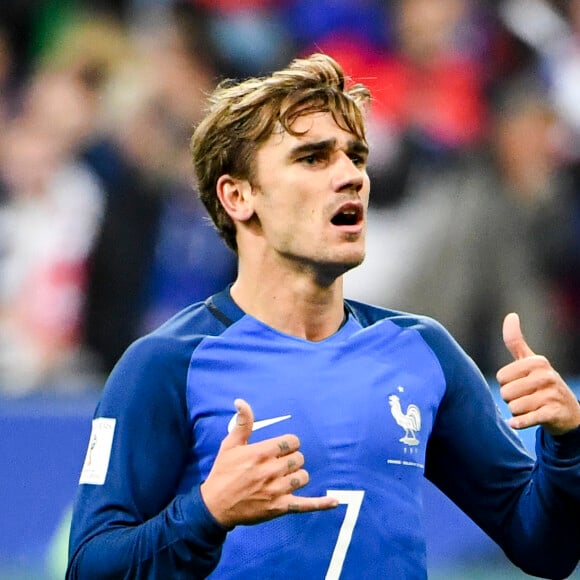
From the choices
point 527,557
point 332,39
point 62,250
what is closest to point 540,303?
point 332,39

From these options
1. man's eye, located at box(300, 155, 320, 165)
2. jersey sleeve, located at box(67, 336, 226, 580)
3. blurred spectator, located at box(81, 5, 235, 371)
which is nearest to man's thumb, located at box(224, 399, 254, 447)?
jersey sleeve, located at box(67, 336, 226, 580)

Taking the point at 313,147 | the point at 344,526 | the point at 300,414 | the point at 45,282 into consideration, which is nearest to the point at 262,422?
the point at 300,414

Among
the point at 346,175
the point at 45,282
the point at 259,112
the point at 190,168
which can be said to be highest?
the point at 259,112

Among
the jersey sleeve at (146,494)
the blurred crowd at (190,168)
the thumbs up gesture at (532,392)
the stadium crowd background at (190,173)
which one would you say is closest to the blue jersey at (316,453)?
the jersey sleeve at (146,494)

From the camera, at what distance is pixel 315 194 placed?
382 cm

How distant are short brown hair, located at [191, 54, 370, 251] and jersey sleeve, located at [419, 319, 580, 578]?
2.07 ft

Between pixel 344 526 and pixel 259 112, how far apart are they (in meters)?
1.12

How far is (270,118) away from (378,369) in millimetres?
724

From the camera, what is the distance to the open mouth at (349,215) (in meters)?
3.80

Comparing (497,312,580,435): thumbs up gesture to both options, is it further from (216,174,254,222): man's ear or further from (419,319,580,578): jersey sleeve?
(216,174,254,222): man's ear

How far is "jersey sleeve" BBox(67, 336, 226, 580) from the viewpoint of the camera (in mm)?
3398

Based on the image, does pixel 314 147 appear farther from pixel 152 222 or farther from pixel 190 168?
pixel 190 168

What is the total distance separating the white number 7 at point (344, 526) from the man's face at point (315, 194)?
0.59m

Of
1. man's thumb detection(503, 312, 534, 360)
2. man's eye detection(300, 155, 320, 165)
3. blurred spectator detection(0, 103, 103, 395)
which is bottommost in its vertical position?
blurred spectator detection(0, 103, 103, 395)
